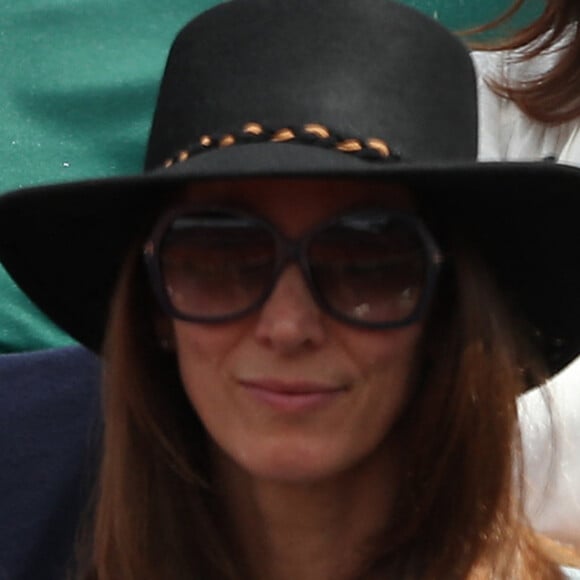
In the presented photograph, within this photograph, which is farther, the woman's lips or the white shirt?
the white shirt

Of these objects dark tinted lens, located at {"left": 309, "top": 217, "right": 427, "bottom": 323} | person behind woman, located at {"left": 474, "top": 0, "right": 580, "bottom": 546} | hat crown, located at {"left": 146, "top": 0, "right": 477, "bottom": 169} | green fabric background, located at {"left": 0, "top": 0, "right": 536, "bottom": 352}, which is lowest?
green fabric background, located at {"left": 0, "top": 0, "right": 536, "bottom": 352}

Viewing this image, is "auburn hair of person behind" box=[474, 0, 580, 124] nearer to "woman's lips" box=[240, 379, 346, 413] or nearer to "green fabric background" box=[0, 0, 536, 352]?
"green fabric background" box=[0, 0, 536, 352]

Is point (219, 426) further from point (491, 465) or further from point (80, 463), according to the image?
point (80, 463)

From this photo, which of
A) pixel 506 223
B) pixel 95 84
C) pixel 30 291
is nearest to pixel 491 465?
pixel 506 223

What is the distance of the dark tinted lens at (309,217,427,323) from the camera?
0.98 meters

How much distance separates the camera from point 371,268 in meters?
0.99

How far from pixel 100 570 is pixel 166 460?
0.12 metres

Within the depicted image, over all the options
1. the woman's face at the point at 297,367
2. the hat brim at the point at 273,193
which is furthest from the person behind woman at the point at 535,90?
the woman's face at the point at 297,367

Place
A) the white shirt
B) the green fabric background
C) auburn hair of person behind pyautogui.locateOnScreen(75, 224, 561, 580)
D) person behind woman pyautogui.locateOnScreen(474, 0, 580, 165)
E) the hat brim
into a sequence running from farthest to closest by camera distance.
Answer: the green fabric background < person behind woman pyautogui.locateOnScreen(474, 0, 580, 165) < the white shirt < auburn hair of person behind pyautogui.locateOnScreen(75, 224, 561, 580) < the hat brim

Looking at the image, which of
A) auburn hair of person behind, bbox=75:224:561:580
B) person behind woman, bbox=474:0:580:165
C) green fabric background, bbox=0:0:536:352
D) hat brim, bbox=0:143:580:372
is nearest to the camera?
hat brim, bbox=0:143:580:372

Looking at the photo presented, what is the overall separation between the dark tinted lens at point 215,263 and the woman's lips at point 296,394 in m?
0.07

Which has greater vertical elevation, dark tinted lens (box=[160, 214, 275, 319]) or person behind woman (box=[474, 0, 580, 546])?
dark tinted lens (box=[160, 214, 275, 319])

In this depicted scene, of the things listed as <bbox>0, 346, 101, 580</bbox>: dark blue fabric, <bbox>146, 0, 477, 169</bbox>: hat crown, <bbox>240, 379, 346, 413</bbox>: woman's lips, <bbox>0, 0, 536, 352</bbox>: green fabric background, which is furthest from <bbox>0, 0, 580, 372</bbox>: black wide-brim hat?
<bbox>0, 0, 536, 352</bbox>: green fabric background

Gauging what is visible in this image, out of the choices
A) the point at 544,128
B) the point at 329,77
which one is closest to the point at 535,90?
the point at 544,128
